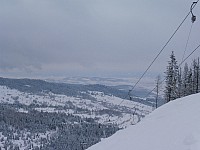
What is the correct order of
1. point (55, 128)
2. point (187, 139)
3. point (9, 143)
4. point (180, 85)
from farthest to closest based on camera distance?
point (55, 128)
point (9, 143)
point (180, 85)
point (187, 139)

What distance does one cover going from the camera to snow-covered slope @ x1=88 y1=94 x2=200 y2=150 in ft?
27.8

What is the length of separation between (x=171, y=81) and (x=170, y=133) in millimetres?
40821

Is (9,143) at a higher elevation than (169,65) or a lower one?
lower

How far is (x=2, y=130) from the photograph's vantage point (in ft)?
597

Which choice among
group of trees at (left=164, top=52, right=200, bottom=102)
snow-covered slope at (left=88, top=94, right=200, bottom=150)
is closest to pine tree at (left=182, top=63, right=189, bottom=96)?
group of trees at (left=164, top=52, right=200, bottom=102)

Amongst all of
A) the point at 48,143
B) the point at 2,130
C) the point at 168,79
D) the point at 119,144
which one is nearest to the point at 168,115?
the point at 119,144

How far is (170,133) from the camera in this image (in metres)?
9.45

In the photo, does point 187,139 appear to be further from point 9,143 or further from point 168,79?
point 9,143

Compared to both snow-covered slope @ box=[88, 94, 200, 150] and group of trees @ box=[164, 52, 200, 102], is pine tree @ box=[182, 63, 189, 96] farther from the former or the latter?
snow-covered slope @ box=[88, 94, 200, 150]

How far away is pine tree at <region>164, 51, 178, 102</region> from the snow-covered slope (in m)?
36.2

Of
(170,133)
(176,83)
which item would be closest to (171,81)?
(176,83)

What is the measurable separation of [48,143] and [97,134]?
23.6 metres

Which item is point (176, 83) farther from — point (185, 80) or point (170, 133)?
point (170, 133)

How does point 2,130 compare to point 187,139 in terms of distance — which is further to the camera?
point 2,130
